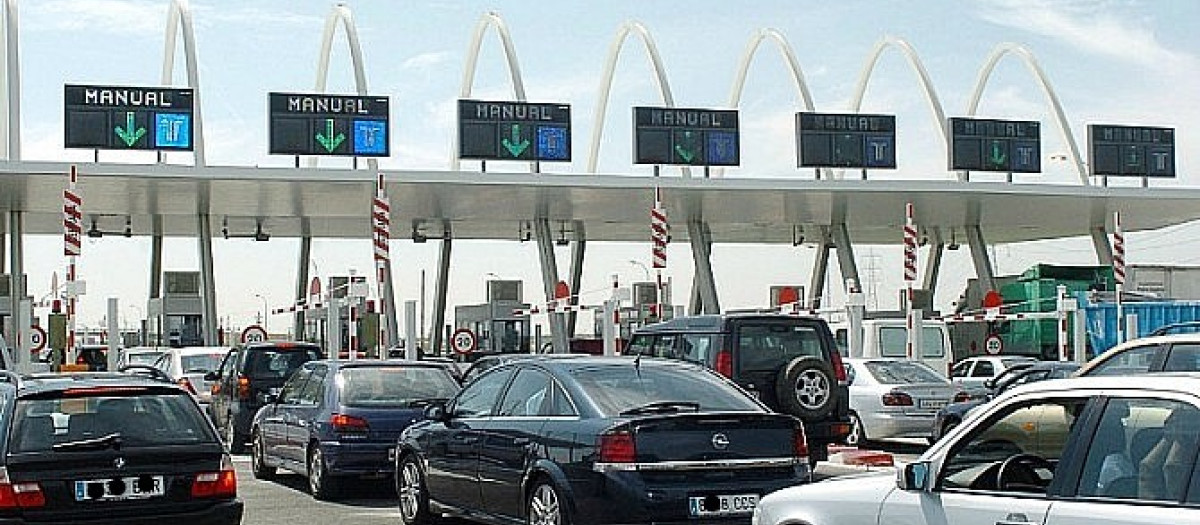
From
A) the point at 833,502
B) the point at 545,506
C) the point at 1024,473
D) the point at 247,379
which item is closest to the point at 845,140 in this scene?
the point at 247,379

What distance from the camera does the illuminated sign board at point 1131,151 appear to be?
131 ft

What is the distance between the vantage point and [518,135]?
3509 centimetres

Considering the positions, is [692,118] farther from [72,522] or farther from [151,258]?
[72,522]

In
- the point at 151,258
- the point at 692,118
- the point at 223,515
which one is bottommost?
the point at 223,515

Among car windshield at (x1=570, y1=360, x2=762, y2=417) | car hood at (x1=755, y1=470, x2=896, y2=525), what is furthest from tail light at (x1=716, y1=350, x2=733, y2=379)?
car hood at (x1=755, y1=470, x2=896, y2=525)

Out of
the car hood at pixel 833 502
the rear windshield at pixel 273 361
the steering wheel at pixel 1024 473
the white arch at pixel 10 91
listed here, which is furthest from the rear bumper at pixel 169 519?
the white arch at pixel 10 91

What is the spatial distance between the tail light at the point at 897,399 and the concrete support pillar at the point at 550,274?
1619 cm

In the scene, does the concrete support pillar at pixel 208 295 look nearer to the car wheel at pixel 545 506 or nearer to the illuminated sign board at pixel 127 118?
the illuminated sign board at pixel 127 118

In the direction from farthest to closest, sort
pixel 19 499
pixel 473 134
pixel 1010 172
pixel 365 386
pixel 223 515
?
1. pixel 1010 172
2. pixel 473 134
3. pixel 365 386
4. pixel 223 515
5. pixel 19 499

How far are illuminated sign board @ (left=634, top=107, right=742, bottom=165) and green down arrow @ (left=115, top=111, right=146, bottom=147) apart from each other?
10.8m

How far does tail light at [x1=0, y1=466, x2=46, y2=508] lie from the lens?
30.5 feet

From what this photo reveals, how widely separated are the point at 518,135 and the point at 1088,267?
17945 millimetres

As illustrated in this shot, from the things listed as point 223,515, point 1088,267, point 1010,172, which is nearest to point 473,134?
point 1010,172

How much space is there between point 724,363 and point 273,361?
355 inches
